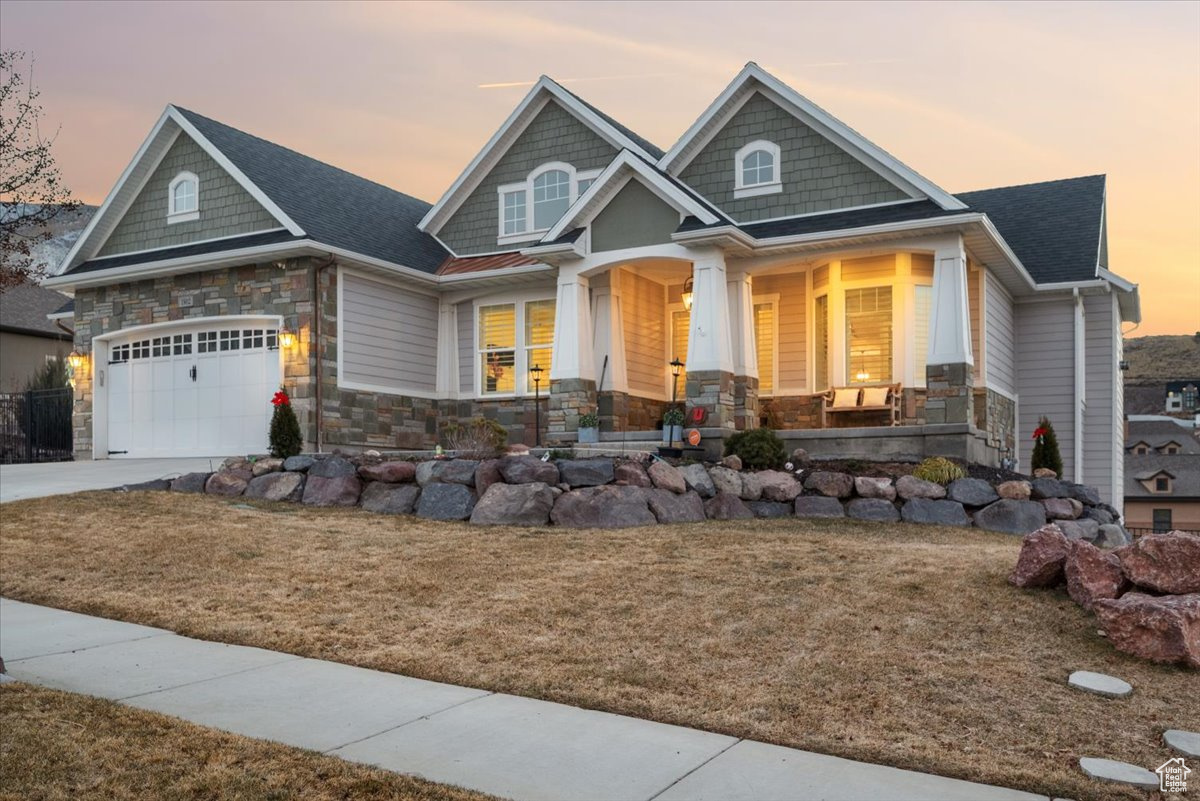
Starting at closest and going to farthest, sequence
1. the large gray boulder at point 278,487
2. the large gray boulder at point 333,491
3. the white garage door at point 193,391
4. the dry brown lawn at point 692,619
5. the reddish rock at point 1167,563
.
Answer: the dry brown lawn at point 692,619 → the reddish rock at point 1167,563 → the large gray boulder at point 333,491 → the large gray boulder at point 278,487 → the white garage door at point 193,391

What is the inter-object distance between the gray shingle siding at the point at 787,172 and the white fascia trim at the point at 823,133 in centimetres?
16

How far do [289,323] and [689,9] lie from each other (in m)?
8.49

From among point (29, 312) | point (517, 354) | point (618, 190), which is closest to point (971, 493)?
point (618, 190)

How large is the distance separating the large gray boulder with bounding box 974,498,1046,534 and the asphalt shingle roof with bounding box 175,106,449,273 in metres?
11.0

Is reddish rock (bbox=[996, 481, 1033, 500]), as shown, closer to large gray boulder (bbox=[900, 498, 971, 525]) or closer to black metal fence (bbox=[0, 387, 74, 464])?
Answer: large gray boulder (bbox=[900, 498, 971, 525])

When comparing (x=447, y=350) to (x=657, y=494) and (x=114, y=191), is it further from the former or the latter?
(x=657, y=494)

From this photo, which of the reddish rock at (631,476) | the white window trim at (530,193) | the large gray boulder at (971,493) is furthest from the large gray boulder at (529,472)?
the white window trim at (530,193)

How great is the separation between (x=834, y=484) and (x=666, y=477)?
2.28 meters

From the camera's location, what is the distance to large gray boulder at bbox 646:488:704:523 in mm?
12283

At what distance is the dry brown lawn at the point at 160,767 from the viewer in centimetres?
430

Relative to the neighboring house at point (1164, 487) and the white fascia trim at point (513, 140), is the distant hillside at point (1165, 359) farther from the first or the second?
the white fascia trim at point (513, 140)

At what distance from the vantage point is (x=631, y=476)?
1251 centimetres

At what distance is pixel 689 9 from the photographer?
16188 mm

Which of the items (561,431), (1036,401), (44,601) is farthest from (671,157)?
(44,601)
